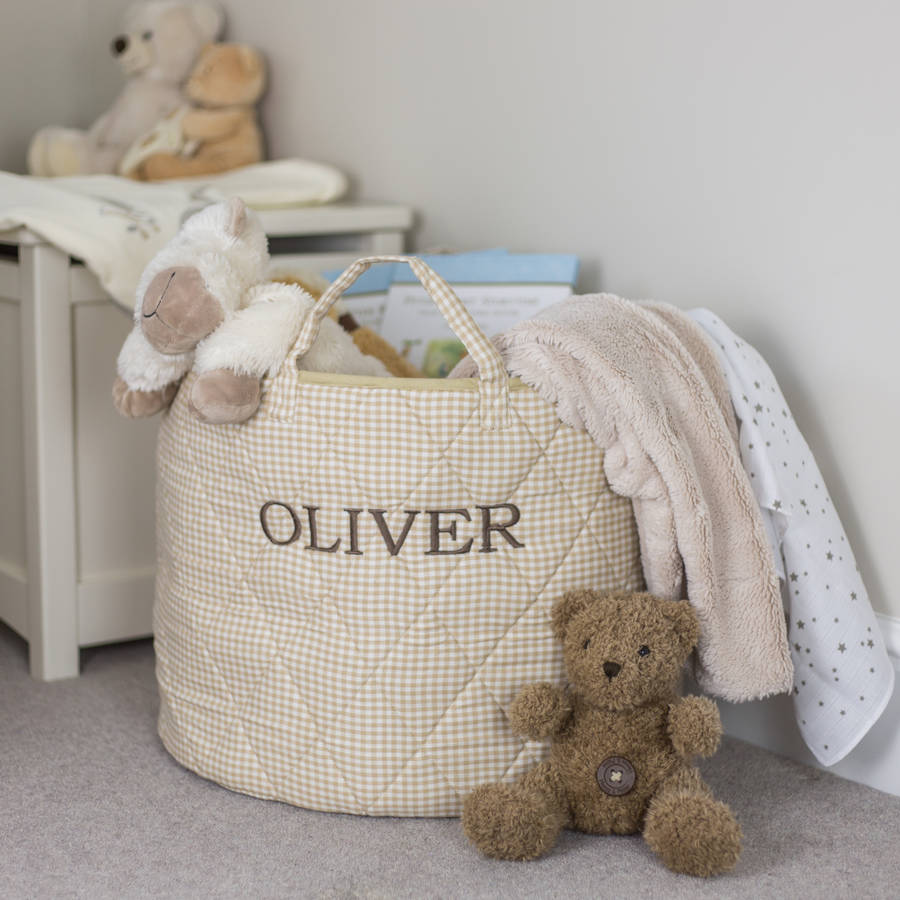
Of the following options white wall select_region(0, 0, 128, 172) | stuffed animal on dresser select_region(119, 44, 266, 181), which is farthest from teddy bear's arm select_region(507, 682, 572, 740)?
white wall select_region(0, 0, 128, 172)

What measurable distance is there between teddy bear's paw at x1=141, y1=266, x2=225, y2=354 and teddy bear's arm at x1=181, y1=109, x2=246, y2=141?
850 millimetres

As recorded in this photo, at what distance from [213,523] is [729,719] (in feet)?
2.17

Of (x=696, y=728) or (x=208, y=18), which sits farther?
(x=208, y=18)

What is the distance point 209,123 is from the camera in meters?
2.06

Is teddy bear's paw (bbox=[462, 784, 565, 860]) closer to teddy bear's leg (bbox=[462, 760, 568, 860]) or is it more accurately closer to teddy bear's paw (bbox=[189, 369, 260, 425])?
teddy bear's leg (bbox=[462, 760, 568, 860])

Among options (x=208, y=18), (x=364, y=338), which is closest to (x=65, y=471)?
(x=364, y=338)

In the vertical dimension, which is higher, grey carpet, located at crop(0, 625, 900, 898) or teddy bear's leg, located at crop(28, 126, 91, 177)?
teddy bear's leg, located at crop(28, 126, 91, 177)

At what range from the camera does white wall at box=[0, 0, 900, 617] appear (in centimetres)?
131

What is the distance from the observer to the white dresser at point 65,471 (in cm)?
160

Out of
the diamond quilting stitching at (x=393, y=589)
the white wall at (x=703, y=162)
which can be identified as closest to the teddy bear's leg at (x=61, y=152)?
the white wall at (x=703, y=162)

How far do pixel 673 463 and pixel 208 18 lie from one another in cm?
135

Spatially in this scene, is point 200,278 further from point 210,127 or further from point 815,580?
point 210,127

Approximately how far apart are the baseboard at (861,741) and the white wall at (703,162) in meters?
0.11

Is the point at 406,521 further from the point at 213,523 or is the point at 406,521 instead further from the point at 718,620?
the point at 718,620
